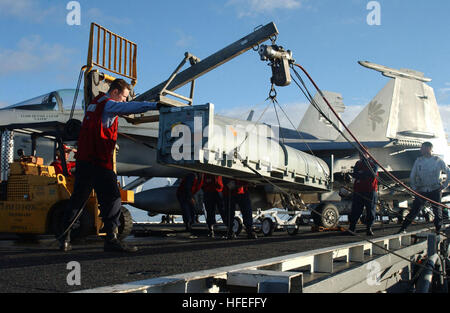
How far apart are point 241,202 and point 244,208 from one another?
0.14 m

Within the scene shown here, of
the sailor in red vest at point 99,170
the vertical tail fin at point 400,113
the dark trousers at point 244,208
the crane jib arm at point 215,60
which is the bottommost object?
the dark trousers at point 244,208

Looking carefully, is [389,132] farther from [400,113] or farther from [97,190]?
[97,190]

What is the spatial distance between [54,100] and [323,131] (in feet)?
64.0

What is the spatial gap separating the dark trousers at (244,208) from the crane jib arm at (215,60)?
2.50 m

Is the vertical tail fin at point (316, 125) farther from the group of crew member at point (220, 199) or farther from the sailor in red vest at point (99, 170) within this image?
the sailor in red vest at point (99, 170)

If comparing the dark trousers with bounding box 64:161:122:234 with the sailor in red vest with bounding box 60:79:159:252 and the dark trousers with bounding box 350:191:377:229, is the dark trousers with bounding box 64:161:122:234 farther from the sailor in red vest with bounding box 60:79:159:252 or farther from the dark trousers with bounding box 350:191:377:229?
the dark trousers with bounding box 350:191:377:229

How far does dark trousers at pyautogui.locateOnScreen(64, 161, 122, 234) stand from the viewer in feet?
15.1

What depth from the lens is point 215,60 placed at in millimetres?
8688

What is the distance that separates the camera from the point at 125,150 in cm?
1143

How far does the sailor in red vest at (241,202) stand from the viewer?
7863 mm

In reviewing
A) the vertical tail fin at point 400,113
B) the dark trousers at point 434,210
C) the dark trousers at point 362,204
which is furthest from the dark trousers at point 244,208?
the vertical tail fin at point 400,113

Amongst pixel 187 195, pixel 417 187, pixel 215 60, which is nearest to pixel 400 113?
pixel 417 187

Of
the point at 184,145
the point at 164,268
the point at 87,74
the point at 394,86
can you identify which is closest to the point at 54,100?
the point at 87,74

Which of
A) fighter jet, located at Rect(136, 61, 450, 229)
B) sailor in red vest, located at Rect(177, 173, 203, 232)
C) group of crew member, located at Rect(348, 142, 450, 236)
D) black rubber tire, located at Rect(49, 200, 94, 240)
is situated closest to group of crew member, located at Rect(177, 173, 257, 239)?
sailor in red vest, located at Rect(177, 173, 203, 232)
